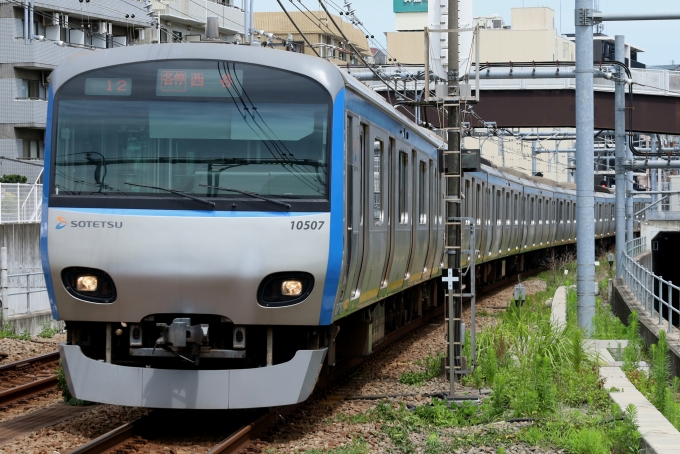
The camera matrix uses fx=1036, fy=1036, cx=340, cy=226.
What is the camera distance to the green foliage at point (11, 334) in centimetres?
1492

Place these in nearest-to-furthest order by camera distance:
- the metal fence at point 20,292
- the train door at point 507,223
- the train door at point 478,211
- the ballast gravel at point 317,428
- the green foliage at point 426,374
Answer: the ballast gravel at point 317,428
the green foliage at point 426,374
the metal fence at point 20,292
the train door at point 478,211
the train door at point 507,223

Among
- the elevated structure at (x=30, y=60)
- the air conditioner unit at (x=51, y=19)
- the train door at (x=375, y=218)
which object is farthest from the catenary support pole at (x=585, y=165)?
the air conditioner unit at (x=51, y=19)

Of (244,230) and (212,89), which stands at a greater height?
(212,89)

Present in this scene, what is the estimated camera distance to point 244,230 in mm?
8062

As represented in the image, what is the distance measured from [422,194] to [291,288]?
18.6ft

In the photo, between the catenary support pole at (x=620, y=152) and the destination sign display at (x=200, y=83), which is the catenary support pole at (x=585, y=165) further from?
the catenary support pole at (x=620, y=152)

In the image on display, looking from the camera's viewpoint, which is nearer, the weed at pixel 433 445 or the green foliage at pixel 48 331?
the weed at pixel 433 445

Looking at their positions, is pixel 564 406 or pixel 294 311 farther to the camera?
pixel 564 406

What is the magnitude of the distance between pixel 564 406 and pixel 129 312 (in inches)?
162

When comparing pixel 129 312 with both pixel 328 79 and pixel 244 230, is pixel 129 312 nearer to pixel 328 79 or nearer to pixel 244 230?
pixel 244 230

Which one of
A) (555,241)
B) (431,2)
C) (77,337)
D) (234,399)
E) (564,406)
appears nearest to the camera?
(234,399)

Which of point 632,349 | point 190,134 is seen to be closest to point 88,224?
point 190,134

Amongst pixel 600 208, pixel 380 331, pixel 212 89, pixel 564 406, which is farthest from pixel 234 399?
pixel 600 208

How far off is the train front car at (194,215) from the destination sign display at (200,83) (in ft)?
0.04
